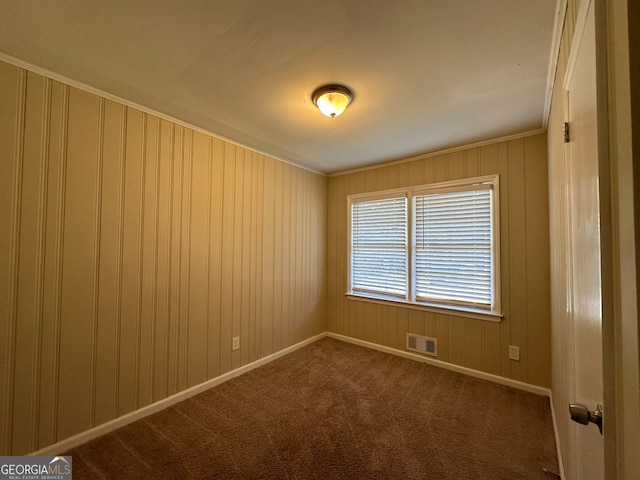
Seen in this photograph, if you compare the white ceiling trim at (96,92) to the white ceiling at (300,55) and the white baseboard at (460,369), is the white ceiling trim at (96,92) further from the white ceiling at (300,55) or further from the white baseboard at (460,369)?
the white baseboard at (460,369)

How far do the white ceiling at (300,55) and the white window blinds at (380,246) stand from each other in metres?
1.29

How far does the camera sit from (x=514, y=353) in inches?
102

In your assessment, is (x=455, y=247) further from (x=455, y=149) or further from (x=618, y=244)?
(x=618, y=244)

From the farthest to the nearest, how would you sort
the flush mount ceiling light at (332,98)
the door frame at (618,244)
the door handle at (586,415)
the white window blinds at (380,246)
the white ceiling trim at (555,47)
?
the white window blinds at (380,246), the flush mount ceiling light at (332,98), the white ceiling trim at (555,47), the door handle at (586,415), the door frame at (618,244)

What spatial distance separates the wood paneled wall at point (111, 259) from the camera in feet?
5.31

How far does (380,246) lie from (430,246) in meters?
0.65

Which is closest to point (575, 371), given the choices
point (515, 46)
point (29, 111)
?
point (515, 46)

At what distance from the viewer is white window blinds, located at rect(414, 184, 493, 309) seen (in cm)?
279

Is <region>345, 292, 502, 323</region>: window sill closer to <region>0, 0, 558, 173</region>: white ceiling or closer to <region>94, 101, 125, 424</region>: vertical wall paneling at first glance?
<region>0, 0, 558, 173</region>: white ceiling

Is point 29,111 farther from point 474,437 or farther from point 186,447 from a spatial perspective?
point 474,437

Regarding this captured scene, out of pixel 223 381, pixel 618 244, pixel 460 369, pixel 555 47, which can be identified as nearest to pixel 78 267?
pixel 223 381

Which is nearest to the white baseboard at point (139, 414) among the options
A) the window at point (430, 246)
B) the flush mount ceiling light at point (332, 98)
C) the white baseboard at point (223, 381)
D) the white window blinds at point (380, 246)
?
the white baseboard at point (223, 381)

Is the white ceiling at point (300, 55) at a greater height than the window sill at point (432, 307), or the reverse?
the white ceiling at point (300, 55)

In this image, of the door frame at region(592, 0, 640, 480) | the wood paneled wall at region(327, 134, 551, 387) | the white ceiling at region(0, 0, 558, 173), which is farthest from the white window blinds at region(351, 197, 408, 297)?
the door frame at region(592, 0, 640, 480)
